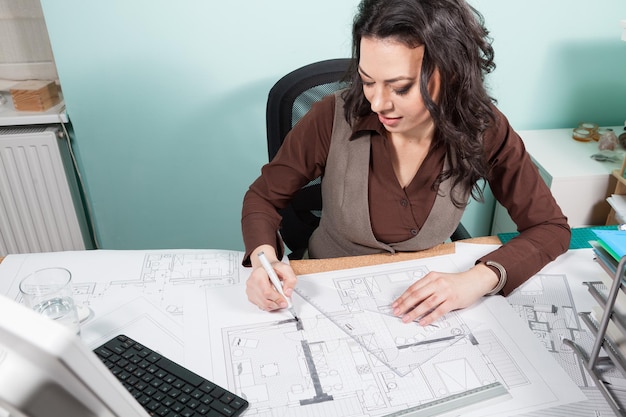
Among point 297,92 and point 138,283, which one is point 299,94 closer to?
point 297,92

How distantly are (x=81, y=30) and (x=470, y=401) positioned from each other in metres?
1.53

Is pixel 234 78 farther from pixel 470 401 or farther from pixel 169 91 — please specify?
pixel 470 401

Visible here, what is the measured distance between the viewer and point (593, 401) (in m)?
0.79

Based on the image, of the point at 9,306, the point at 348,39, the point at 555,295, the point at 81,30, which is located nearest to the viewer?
the point at 9,306

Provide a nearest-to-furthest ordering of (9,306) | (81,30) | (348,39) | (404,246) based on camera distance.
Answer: (9,306) < (404,246) < (81,30) < (348,39)

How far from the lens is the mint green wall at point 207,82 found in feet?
5.52

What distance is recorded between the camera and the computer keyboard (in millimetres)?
760

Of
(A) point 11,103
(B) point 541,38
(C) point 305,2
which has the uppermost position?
(C) point 305,2

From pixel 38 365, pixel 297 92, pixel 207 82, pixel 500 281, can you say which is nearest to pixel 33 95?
pixel 207 82

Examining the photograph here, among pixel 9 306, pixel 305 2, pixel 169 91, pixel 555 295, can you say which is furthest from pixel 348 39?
pixel 9 306

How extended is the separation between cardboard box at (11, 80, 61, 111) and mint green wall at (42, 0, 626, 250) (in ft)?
0.33

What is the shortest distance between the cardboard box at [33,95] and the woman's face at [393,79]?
124cm

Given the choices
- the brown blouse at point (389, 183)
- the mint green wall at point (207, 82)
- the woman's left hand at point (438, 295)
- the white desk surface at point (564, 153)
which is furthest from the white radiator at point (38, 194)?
the white desk surface at point (564, 153)

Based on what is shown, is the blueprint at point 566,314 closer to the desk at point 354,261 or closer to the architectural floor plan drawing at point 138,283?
the desk at point 354,261
